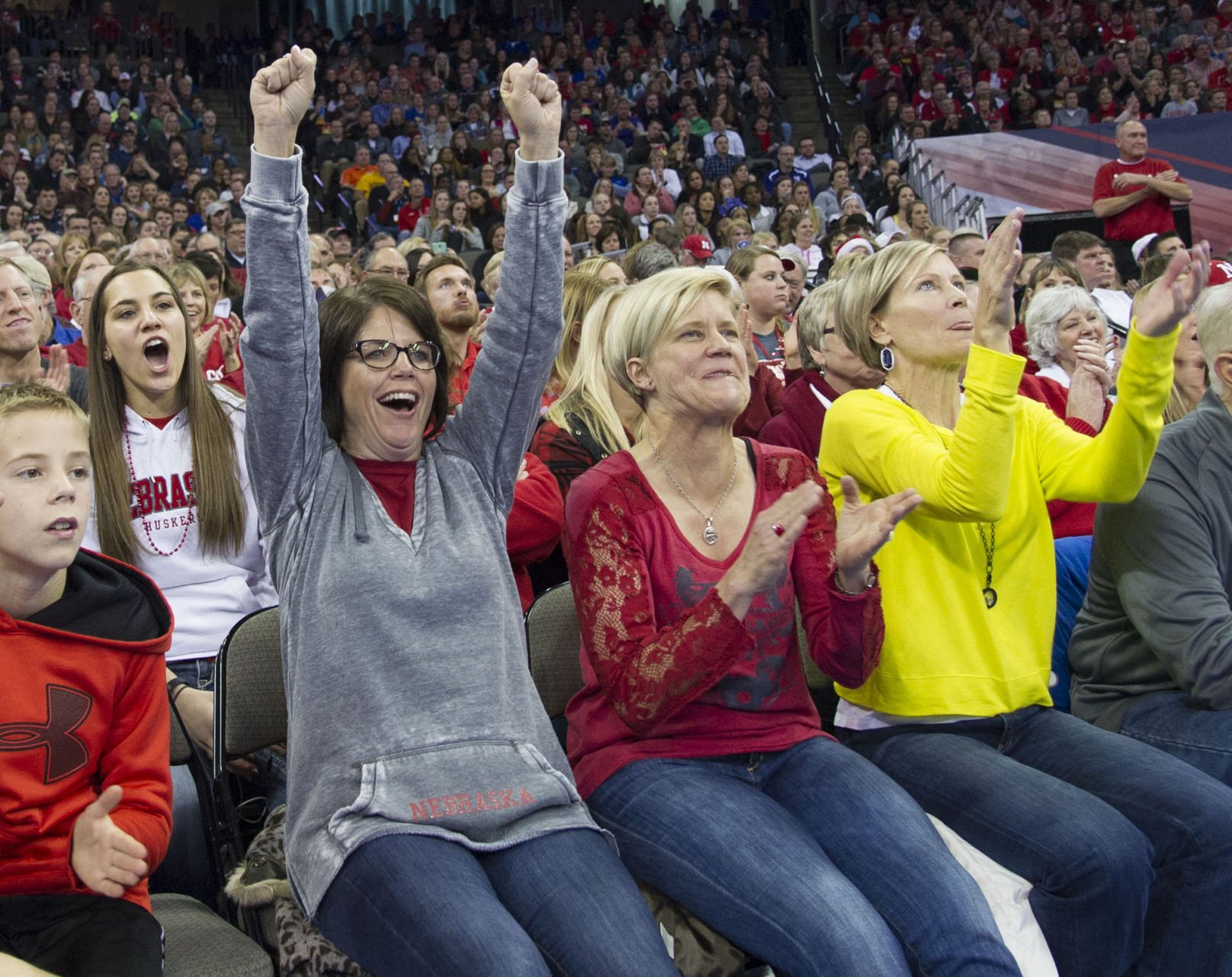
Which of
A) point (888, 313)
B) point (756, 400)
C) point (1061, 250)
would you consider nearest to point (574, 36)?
point (1061, 250)

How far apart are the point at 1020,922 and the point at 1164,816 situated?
307 mm

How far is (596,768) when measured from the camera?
6.88 feet

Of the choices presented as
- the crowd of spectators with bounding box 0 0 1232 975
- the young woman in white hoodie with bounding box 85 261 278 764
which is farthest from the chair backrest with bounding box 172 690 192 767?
the young woman in white hoodie with bounding box 85 261 278 764

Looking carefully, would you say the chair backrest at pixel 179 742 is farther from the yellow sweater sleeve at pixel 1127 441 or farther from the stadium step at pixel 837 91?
the stadium step at pixel 837 91

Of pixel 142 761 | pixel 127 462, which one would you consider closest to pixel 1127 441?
pixel 142 761

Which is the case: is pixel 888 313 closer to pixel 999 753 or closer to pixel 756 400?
pixel 999 753

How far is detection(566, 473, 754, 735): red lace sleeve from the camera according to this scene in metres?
1.95

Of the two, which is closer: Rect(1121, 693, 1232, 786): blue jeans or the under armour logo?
the under armour logo

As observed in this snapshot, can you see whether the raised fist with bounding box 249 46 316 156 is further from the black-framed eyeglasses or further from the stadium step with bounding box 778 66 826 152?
the stadium step with bounding box 778 66 826 152

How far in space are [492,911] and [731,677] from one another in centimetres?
60

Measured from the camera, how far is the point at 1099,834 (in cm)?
196

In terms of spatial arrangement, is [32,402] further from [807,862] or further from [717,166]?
[717,166]

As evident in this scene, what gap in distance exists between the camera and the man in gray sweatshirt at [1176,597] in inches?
89.4

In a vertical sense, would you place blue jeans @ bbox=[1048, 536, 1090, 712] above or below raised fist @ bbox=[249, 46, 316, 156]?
below
